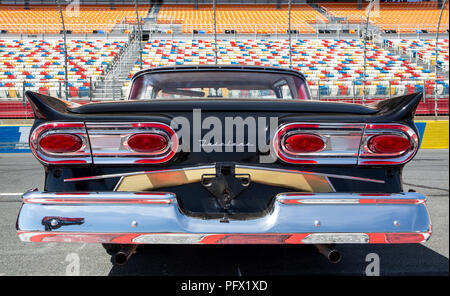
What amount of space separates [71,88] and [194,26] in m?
16.4

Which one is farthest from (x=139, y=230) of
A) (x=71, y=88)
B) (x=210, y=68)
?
(x=71, y=88)

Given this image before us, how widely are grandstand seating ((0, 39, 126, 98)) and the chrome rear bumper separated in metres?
12.9

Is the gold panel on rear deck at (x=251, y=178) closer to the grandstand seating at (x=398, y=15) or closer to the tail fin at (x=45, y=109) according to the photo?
the tail fin at (x=45, y=109)

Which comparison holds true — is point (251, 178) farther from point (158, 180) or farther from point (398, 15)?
point (398, 15)


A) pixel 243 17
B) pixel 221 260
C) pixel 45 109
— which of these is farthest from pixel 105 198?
pixel 243 17

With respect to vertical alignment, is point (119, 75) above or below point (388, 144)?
above

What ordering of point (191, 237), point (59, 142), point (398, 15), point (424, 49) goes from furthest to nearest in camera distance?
point (398, 15), point (424, 49), point (59, 142), point (191, 237)

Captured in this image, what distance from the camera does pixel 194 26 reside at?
92.6 feet

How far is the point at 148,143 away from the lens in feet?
5.82

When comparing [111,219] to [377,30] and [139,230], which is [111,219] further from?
[377,30]

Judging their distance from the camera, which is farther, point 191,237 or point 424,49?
point 424,49

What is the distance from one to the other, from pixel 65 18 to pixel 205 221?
3350 centimetres

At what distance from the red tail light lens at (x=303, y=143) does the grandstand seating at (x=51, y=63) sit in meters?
13.1

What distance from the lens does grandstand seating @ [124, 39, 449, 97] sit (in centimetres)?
1969
